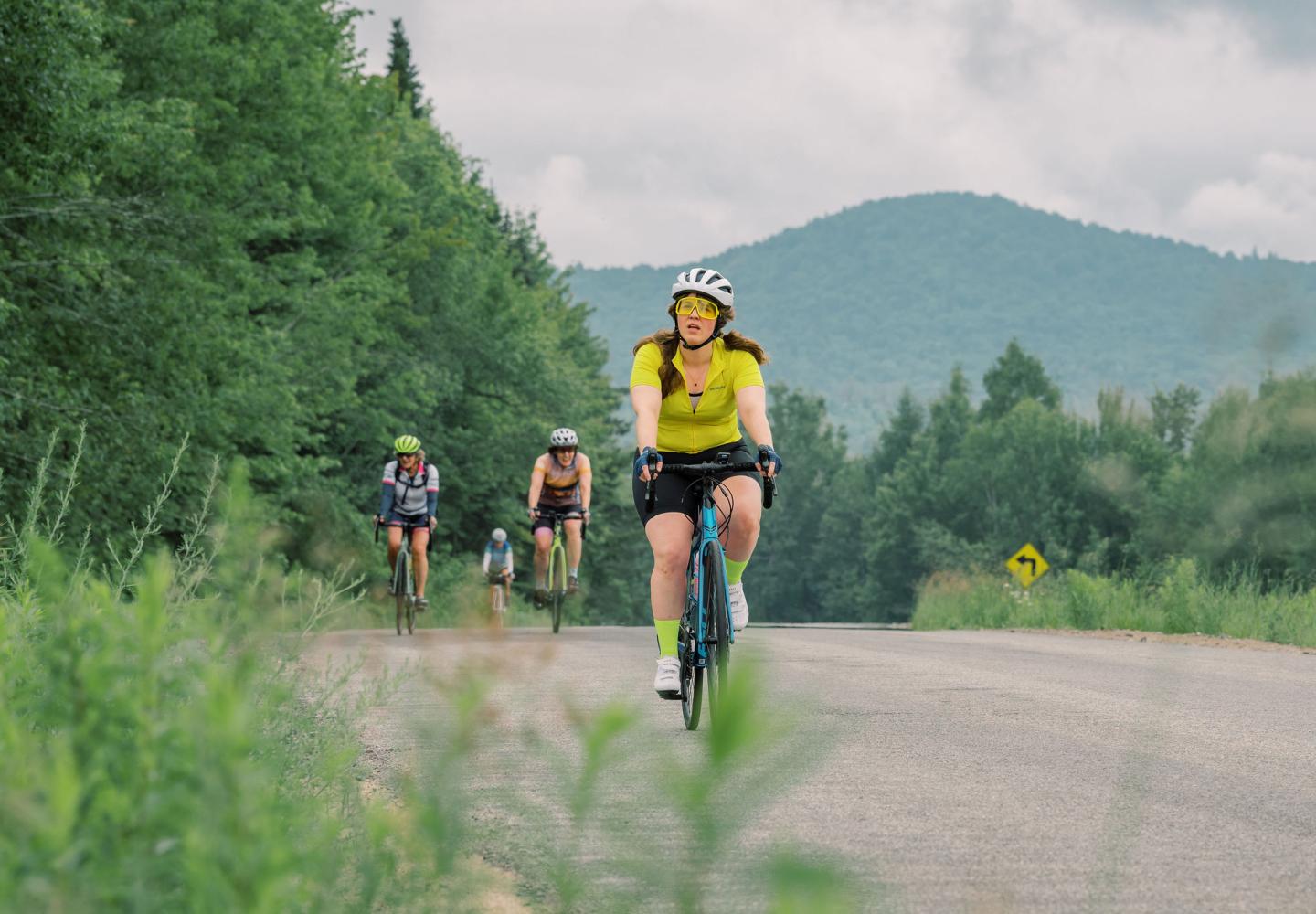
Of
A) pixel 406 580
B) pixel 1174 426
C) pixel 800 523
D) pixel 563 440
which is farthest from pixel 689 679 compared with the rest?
pixel 800 523

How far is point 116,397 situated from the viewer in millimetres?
20266

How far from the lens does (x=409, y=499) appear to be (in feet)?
59.3

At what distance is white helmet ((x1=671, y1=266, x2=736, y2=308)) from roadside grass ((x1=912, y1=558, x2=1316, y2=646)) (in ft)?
32.0

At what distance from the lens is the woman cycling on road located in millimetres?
8000

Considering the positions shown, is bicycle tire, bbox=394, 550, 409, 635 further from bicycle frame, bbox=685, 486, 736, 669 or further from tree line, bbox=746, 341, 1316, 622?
tree line, bbox=746, 341, 1316, 622

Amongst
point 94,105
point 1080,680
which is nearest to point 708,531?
point 1080,680

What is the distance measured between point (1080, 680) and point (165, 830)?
930 cm

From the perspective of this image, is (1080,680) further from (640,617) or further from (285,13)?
(640,617)

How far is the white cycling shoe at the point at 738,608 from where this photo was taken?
7855 mm

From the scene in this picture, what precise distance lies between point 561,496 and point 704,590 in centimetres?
1060

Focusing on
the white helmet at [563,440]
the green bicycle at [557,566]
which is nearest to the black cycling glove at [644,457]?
the white helmet at [563,440]

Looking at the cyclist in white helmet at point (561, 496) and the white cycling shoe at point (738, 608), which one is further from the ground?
the cyclist in white helmet at point (561, 496)

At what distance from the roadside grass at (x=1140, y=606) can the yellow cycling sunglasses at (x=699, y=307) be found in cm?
979

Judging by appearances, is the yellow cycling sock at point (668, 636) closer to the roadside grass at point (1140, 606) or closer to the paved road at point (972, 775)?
the paved road at point (972, 775)
